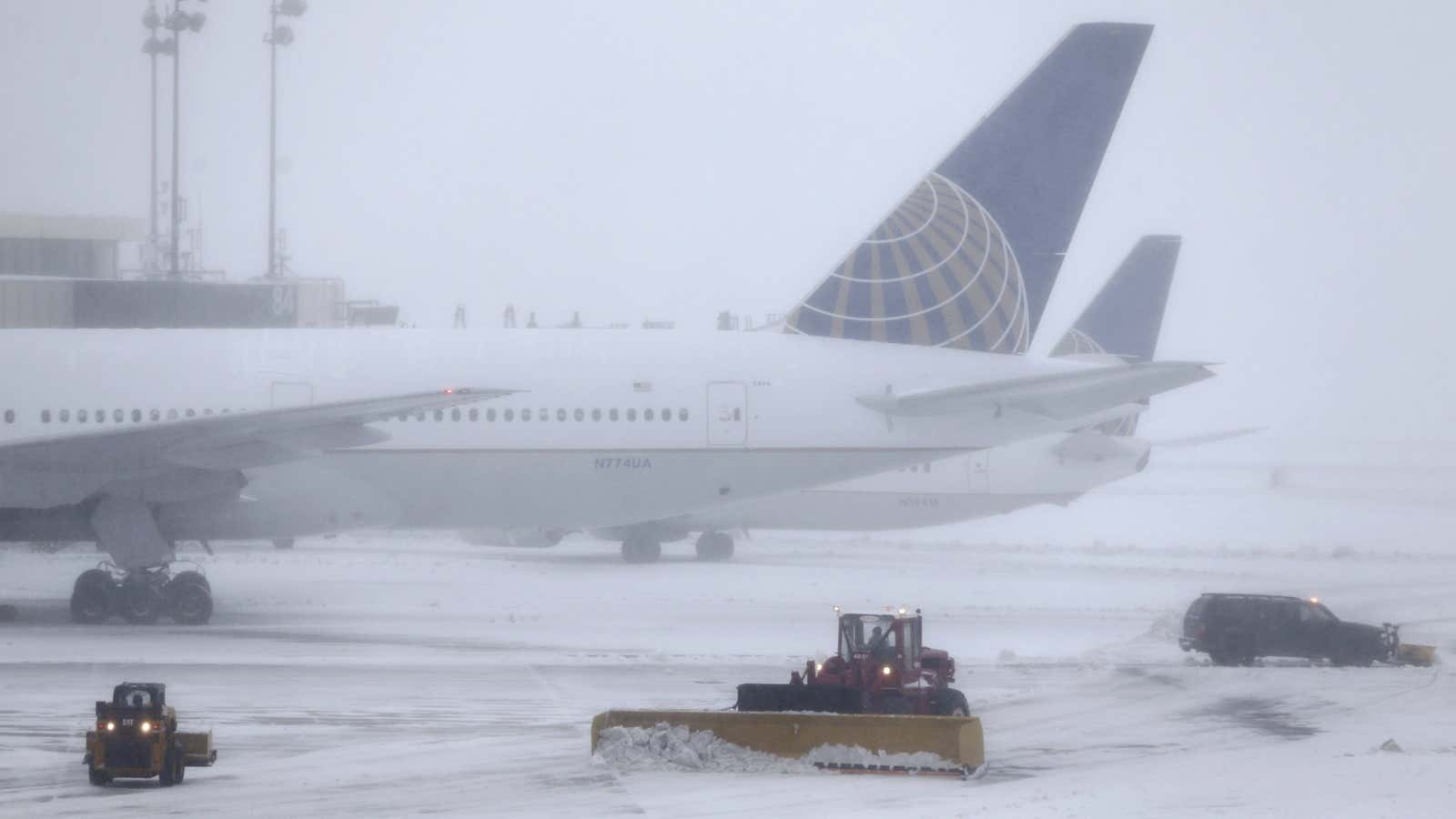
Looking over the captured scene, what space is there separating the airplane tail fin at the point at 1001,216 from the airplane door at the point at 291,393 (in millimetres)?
8562

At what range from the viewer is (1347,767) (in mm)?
14773

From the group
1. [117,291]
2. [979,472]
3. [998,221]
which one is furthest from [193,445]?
[979,472]

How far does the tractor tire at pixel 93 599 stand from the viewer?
84.2 feet

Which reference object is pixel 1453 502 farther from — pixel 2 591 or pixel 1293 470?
pixel 2 591

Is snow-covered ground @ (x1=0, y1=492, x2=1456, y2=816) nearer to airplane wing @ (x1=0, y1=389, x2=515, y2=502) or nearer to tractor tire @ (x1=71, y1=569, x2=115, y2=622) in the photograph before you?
tractor tire @ (x1=71, y1=569, x2=115, y2=622)

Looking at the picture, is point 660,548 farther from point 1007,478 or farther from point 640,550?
point 1007,478

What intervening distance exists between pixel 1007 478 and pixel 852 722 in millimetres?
26826

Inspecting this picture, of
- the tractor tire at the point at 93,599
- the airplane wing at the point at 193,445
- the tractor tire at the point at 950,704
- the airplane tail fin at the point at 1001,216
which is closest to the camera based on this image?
the tractor tire at the point at 950,704

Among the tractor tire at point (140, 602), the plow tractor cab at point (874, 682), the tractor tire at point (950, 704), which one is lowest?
the tractor tire at point (950, 704)

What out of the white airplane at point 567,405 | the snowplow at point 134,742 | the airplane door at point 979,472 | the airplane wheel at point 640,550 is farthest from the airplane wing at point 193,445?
the airplane door at point 979,472

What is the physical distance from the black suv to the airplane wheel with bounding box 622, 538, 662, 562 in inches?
743

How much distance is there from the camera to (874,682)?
15.8m

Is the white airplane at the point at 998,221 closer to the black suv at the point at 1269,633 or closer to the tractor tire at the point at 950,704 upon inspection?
the black suv at the point at 1269,633

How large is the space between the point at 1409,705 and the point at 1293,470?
4663 cm
